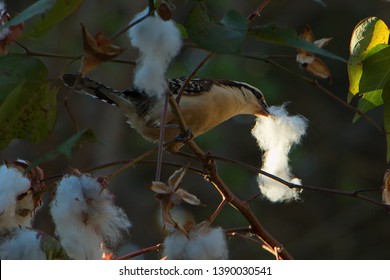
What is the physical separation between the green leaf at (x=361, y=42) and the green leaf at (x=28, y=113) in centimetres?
48

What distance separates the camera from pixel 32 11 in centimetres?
114

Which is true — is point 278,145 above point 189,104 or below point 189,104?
below

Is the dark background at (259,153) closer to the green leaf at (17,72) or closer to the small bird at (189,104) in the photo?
the small bird at (189,104)

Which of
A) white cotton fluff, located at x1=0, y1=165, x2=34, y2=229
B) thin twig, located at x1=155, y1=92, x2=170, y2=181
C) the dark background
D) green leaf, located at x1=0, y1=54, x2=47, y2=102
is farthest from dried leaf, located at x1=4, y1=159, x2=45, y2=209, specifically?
the dark background

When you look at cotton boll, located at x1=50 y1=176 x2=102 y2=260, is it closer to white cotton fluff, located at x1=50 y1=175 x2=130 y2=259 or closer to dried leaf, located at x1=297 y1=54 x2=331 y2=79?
white cotton fluff, located at x1=50 y1=175 x2=130 y2=259

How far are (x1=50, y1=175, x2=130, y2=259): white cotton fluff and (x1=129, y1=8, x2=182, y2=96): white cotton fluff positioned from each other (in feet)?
0.51

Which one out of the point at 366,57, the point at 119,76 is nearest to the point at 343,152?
the point at 119,76

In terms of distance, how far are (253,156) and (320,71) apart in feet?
15.7

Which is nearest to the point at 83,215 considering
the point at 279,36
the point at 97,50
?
the point at 97,50

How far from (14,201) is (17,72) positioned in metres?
0.19

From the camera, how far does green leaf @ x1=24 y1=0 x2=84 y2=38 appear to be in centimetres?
114

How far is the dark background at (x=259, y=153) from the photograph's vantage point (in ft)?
16.8

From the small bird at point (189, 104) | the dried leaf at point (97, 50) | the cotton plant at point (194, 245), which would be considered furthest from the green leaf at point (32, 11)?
the small bird at point (189, 104)

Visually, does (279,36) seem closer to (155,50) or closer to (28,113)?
(155,50)
